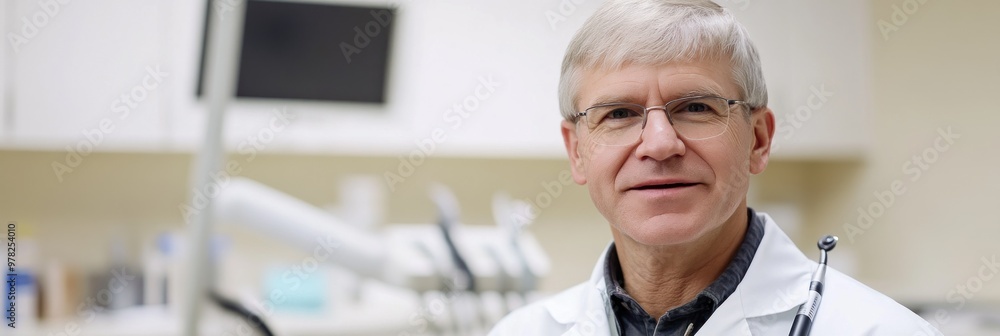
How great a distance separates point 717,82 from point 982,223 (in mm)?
2114

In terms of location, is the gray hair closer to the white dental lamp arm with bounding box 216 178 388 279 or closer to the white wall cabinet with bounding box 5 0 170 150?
the white dental lamp arm with bounding box 216 178 388 279

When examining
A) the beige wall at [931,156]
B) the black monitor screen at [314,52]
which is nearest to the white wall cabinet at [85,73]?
the black monitor screen at [314,52]

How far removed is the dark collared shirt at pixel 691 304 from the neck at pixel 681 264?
1 cm

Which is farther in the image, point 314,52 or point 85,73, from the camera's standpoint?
point 314,52

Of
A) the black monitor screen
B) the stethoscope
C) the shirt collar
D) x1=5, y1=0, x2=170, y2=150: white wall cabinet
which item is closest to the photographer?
the stethoscope

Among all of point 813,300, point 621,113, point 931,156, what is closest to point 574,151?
point 621,113

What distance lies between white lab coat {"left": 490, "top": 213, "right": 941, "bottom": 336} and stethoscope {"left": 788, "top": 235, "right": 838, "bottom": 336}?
0.02m

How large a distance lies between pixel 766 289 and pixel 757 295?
0.05ft

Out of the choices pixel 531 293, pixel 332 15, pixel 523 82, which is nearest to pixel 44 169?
pixel 332 15

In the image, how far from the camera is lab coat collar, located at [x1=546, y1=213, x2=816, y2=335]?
3.29 feet

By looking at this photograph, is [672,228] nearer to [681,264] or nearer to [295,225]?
[681,264]

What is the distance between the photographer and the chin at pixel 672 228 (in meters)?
0.96

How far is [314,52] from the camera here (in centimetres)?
267

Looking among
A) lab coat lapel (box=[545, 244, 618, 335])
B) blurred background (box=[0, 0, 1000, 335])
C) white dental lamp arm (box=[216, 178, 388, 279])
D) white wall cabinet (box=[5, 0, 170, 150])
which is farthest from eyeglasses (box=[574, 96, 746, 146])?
white wall cabinet (box=[5, 0, 170, 150])
